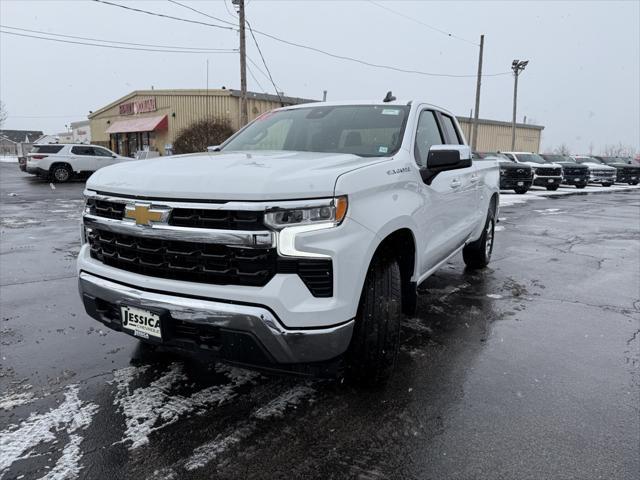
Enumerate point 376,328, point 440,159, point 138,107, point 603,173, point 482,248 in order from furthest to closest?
point 138,107 → point 603,173 → point 482,248 → point 440,159 → point 376,328

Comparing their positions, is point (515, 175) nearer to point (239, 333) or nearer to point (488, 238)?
point (488, 238)

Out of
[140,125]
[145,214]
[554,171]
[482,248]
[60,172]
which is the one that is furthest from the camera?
[140,125]

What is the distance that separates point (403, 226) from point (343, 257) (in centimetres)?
77

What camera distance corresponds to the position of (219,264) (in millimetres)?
2430

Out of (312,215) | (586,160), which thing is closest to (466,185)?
(312,215)

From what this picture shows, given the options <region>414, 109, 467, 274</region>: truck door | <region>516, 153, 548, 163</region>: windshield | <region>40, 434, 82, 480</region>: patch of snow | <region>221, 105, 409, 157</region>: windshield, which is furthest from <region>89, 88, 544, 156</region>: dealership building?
<region>40, 434, 82, 480</region>: patch of snow

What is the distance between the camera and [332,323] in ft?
7.91

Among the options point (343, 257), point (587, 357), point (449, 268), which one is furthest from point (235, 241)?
point (449, 268)

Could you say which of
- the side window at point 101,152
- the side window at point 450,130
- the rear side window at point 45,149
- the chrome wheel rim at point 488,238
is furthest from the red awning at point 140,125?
the side window at point 450,130

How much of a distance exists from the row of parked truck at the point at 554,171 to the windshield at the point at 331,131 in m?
9.80

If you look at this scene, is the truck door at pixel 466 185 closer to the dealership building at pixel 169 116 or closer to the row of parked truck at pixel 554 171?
the row of parked truck at pixel 554 171

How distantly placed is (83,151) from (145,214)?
891 inches

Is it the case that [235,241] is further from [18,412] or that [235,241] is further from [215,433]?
[18,412]

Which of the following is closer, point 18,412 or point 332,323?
point 332,323
